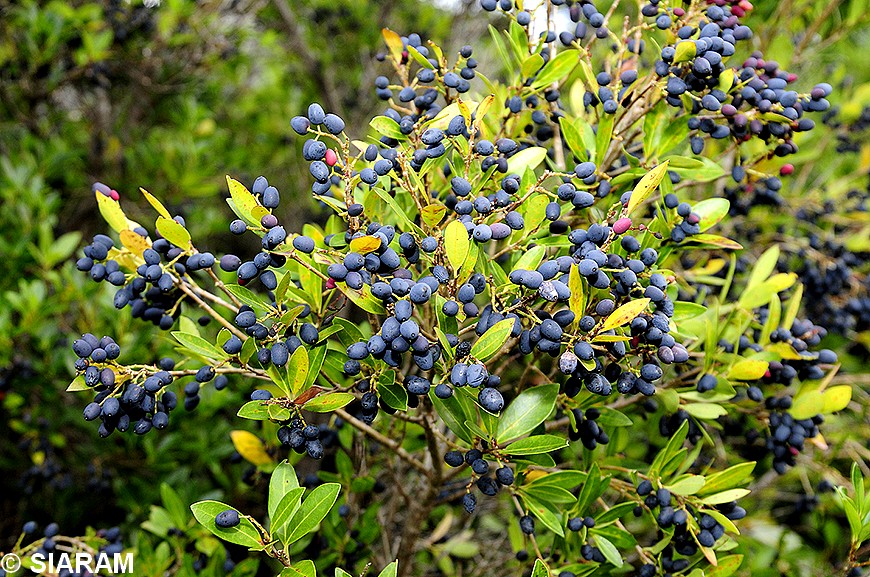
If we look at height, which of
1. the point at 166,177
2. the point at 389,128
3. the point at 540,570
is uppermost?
the point at 389,128

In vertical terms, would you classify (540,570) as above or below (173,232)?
below

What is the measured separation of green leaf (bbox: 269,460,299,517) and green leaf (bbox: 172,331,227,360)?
0.23 meters

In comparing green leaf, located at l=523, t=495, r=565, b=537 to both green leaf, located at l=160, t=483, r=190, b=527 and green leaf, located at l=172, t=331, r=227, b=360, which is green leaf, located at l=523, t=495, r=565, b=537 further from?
green leaf, located at l=160, t=483, r=190, b=527

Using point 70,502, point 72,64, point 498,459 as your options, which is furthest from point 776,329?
point 72,64

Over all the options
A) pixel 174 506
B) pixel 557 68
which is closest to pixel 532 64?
pixel 557 68

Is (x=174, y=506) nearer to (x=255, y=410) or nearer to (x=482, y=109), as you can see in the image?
(x=255, y=410)

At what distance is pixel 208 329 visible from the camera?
2.33 metres

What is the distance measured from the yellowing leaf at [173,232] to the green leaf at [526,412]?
0.62m

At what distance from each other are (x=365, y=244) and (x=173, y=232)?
0.37 meters

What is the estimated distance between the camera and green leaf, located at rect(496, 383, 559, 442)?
1.16 metres

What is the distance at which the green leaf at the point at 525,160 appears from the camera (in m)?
1.32

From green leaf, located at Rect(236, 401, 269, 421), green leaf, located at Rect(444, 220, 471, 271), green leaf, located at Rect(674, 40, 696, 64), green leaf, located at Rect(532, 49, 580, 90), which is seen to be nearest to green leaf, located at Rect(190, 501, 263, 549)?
green leaf, located at Rect(236, 401, 269, 421)

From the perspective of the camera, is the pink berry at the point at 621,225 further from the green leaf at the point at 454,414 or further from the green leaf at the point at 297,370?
the green leaf at the point at 297,370

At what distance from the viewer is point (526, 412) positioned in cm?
118
